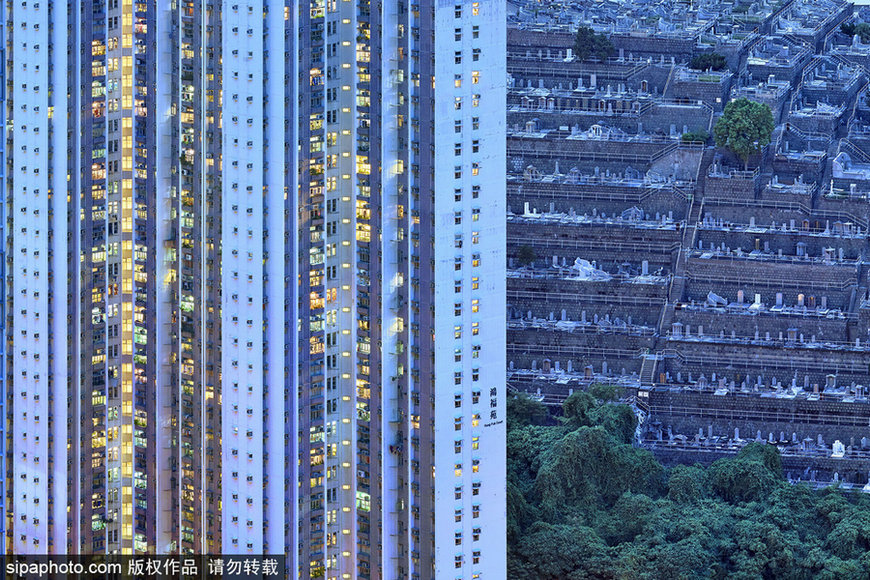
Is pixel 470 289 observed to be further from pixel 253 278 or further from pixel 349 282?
pixel 253 278

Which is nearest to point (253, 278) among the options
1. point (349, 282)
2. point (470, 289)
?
point (349, 282)

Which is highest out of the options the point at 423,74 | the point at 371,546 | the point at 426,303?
the point at 423,74

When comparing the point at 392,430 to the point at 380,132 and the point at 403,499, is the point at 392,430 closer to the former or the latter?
the point at 403,499

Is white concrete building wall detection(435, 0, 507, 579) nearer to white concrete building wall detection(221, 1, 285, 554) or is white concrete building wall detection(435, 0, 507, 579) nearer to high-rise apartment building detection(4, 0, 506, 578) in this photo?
high-rise apartment building detection(4, 0, 506, 578)

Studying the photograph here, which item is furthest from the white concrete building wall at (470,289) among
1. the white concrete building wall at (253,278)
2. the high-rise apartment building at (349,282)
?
the white concrete building wall at (253,278)

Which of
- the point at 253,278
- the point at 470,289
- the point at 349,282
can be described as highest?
the point at 470,289

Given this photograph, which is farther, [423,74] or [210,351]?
[210,351]

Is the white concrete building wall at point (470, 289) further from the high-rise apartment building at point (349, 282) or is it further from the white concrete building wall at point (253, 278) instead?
the white concrete building wall at point (253, 278)

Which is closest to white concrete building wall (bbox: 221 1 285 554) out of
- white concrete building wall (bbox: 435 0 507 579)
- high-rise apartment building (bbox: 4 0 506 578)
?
high-rise apartment building (bbox: 4 0 506 578)

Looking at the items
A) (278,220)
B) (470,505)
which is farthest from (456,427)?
(278,220)
